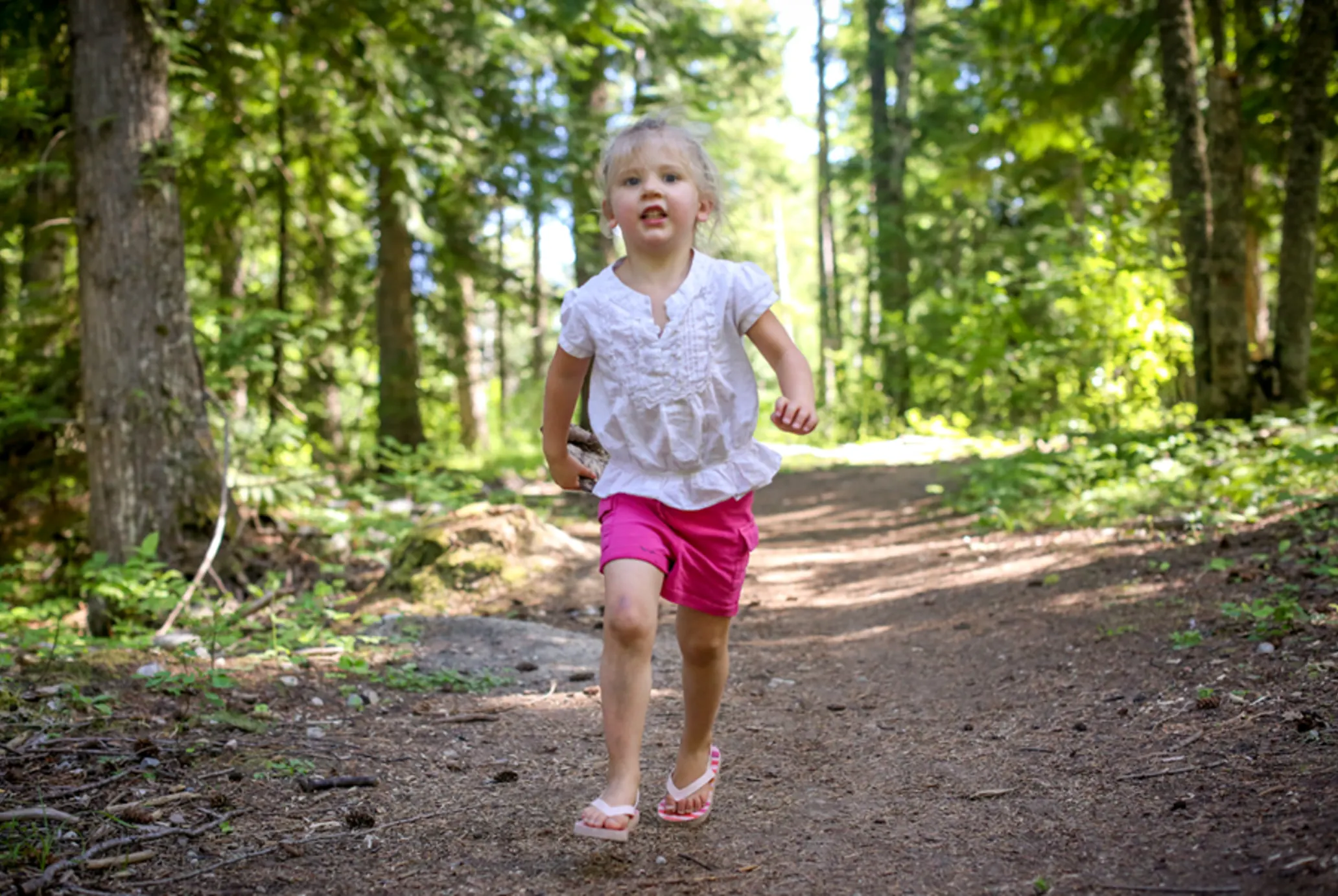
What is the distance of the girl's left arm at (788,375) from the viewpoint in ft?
9.41

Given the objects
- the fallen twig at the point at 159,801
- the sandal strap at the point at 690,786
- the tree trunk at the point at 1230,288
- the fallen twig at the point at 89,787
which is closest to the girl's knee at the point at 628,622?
the sandal strap at the point at 690,786

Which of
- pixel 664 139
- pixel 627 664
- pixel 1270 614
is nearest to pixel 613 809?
pixel 627 664

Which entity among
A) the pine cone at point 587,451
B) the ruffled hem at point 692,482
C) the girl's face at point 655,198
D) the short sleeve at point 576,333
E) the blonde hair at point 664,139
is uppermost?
the blonde hair at point 664,139

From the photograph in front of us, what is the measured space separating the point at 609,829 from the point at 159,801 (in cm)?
138

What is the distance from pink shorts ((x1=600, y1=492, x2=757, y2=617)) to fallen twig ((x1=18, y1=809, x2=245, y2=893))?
1.36m

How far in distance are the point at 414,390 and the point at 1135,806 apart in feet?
37.5

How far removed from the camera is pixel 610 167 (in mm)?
3221

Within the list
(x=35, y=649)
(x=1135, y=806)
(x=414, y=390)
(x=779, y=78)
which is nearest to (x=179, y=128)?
(x=414, y=390)

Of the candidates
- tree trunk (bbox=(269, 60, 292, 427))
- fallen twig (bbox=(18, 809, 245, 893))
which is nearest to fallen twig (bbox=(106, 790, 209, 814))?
fallen twig (bbox=(18, 809, 245, 893))

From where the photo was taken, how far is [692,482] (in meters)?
3.05

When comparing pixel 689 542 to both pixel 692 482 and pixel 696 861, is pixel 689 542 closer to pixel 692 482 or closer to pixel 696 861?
pixel 692 482

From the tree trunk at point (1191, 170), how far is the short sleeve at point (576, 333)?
803cm

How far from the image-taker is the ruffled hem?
3029mm

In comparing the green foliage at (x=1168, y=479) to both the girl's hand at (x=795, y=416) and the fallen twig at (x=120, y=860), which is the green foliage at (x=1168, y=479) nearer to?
the girl's hand at (x=795, y=416)
